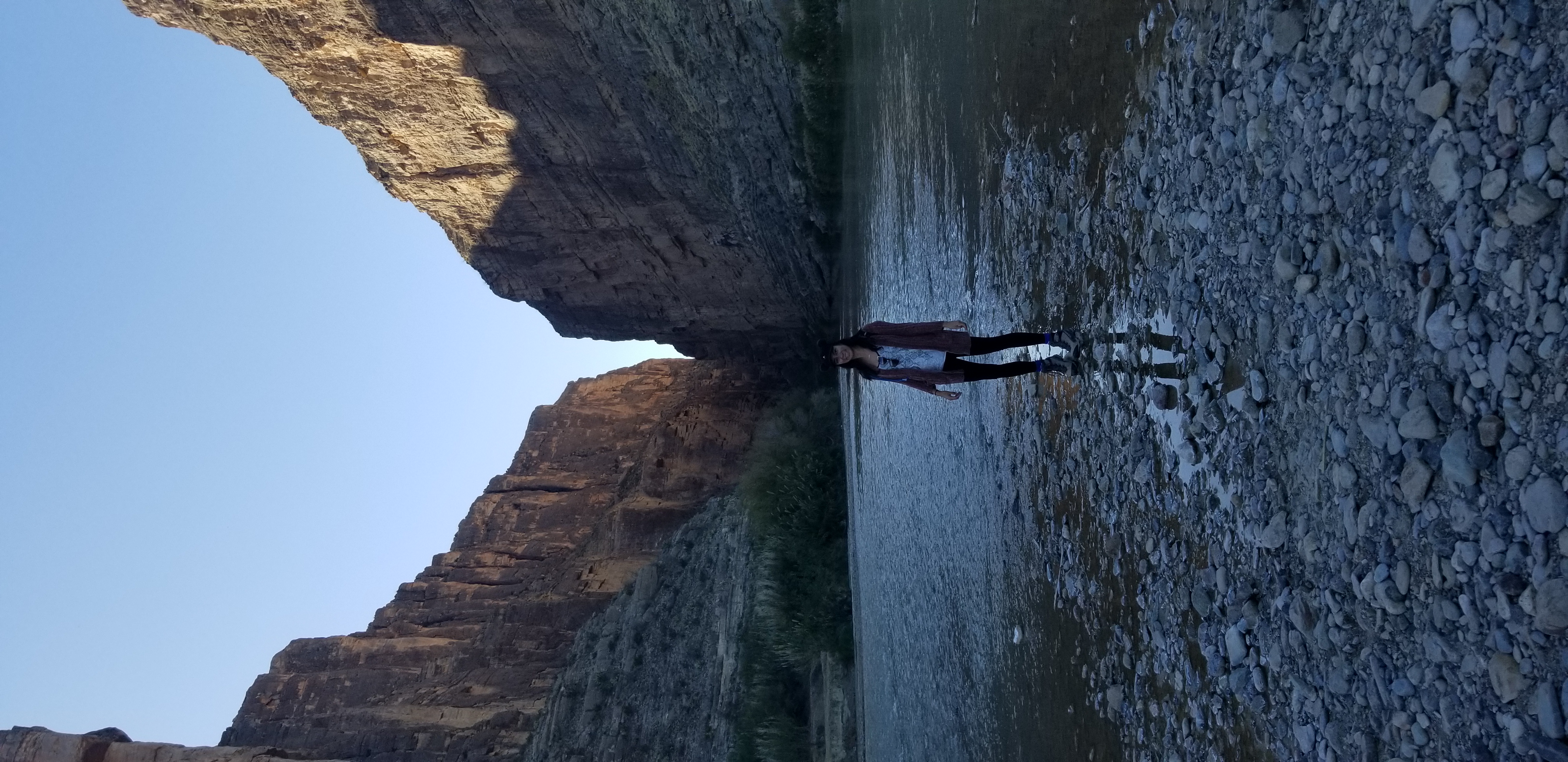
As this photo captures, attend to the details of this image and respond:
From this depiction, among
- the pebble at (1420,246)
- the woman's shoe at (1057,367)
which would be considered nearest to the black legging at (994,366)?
the woman's shoe at (1057,367)

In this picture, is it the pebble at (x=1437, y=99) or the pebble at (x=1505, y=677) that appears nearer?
the pebble at (x=1505, y=677)

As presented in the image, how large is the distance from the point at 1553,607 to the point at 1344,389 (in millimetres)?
1263

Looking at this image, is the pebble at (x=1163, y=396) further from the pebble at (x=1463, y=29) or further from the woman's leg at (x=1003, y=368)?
the pebble at (x=1463, y=29)

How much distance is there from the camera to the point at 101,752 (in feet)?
62.6

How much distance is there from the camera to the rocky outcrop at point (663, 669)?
19.2m

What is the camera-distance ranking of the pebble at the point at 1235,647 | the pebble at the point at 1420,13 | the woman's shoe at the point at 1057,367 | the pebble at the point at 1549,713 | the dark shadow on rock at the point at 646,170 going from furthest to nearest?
Result: the dark shadow on rock at the point at 646,170 < the woman's shoe at the point at 1057,367 < the pebble at the point at 1235,647 < the pebble at the point at 1420,13 < the pebble at the point at 1549,713

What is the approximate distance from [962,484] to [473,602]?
62.3 feet

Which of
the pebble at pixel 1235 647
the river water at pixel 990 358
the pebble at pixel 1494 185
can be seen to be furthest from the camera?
the river water at pixel 990 358

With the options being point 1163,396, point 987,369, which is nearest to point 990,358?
point 987,369

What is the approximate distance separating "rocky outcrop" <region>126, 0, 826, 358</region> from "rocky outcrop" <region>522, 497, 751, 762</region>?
6.04 metres

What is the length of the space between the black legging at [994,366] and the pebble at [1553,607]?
4.85 meters

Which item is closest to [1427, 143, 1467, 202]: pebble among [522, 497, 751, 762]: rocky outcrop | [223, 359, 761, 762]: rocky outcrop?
[522, 497, 751, 762]: rocky outcrop

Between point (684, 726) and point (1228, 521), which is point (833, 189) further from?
point (1228, 521)

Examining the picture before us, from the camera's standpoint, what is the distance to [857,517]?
763 inches
